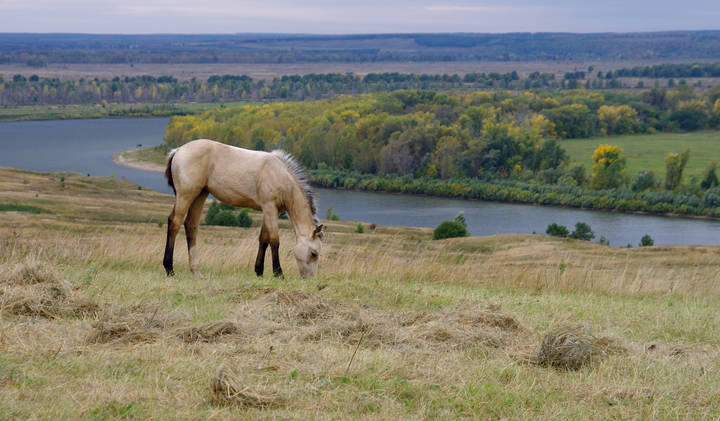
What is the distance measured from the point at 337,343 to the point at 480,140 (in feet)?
361

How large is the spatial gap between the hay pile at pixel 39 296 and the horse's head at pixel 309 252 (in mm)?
3544

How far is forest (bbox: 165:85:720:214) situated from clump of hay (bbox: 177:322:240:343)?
84382mm

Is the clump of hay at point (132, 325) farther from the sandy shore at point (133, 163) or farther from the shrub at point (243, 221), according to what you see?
the sandy shore at point (133, 163)

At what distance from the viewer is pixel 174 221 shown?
37.4 feet

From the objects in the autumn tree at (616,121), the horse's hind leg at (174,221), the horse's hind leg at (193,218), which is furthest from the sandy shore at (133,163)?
the horse's hind leg at (174,221)

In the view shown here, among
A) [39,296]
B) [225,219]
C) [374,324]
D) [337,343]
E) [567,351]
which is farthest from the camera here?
[225,219]

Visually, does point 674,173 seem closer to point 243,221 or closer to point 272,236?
point 243,221

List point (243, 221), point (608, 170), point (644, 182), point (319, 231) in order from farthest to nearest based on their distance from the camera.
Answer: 1. point (608, 170)
2. point (644, 182)
3. point (243, 221)
4. point (319, 231)

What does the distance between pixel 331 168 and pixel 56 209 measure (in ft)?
218

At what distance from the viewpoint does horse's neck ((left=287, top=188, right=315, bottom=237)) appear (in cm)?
1138

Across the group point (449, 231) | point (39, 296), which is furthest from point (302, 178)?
point (449, 231)

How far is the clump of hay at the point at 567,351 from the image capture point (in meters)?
6.76

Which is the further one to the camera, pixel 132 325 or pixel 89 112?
pixel 89 112

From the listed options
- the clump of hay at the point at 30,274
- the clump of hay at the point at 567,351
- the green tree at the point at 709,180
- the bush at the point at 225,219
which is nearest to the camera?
the clump of hay at the point at 567,351
